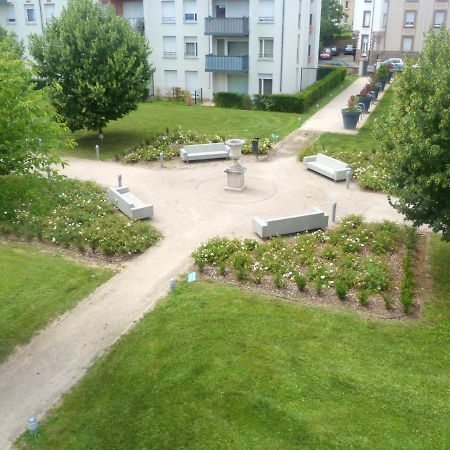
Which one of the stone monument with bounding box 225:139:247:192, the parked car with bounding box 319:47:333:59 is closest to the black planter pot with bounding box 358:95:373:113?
the stone monument with bounding box 225:139:247:192

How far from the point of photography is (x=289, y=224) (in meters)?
17.5

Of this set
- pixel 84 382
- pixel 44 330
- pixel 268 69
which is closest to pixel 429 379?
pixel 84 382

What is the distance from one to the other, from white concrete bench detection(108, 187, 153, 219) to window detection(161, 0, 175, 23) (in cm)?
2460

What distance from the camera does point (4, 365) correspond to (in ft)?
38.8

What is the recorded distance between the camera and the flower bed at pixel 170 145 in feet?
85.3

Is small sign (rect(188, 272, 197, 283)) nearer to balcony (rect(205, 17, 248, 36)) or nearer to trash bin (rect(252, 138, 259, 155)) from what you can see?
trash bin (rect(252, 138, 259, 155))

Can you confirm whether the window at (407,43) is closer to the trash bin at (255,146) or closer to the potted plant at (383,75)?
the potted plant at (383,75)

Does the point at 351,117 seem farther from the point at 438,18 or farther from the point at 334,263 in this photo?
the point at 438,18

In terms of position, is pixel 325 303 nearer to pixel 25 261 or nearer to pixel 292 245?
pixel 292 245

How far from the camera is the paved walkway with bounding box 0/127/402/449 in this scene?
1131 cm

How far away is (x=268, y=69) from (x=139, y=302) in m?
28.8

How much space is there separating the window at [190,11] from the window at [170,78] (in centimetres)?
402

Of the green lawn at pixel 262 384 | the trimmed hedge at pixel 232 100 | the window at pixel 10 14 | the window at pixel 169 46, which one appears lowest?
the green lawn at pixel 262 384

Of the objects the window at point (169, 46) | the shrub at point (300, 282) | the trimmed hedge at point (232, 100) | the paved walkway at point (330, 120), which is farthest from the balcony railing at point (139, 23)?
the shrub at point (300, 282)
